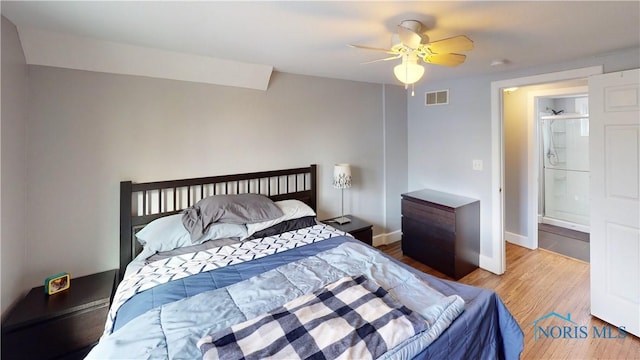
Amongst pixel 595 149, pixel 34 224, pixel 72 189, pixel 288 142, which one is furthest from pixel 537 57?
pixel 34 224

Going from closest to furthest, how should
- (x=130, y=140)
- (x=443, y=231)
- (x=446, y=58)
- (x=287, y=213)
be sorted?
1. (x=446, y=58)
2. (x=130, y=140)
3. (x=287, y=213)
4. (x=443, y=231)

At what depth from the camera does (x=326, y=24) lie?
1746 millimetres

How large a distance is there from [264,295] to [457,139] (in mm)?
3012

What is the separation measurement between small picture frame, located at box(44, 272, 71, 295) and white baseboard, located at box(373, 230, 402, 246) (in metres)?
3.11

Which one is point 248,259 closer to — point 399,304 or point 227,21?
point 399,304

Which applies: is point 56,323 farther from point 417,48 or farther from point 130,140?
point 417,48

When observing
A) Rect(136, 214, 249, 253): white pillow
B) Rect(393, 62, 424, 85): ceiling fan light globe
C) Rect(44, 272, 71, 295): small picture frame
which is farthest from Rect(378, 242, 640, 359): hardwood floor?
Rect(44, 272, 71, 295): small picture frame

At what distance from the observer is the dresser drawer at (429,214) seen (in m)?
3.05

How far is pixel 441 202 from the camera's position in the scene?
3.22m

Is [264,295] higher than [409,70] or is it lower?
lower

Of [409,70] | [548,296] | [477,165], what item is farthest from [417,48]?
[548,296]

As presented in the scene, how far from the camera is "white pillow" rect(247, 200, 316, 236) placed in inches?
94.9

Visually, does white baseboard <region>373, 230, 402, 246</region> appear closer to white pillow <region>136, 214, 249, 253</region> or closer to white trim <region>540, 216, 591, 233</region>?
white pillow <region>136, 214, 249, 253</region>

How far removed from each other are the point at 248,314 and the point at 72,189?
69.2 inches
